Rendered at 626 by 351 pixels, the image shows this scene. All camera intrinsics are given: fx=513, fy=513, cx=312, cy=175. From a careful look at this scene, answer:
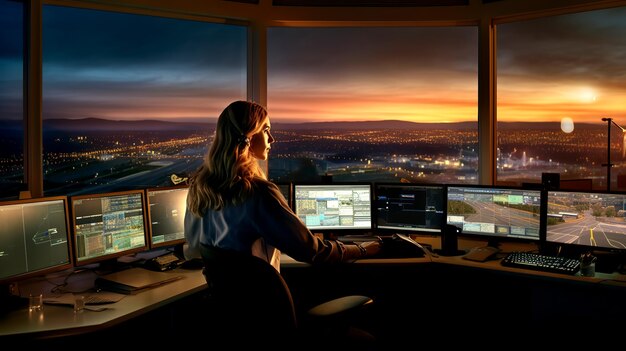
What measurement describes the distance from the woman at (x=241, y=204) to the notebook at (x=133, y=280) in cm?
52

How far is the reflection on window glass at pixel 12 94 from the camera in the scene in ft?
10.0

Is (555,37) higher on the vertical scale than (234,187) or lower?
higher

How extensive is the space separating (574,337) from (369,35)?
2586 millimetres

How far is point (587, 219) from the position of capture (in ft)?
9.38

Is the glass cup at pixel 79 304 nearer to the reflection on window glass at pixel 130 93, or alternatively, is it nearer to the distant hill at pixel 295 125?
the reflection on window glass at pixel 130 93

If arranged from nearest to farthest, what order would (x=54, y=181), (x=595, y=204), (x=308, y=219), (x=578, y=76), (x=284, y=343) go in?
(x=284, y=343)
(x=595, y=204)
(x=54, y=181)
(x=308, y=219)
(x=578, y=76)

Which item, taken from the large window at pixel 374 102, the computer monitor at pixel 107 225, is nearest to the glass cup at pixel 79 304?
the computer monitor at pixel 107 225

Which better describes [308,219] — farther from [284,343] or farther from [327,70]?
[284,343]

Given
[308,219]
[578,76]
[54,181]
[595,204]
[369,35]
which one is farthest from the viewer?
[369,35]

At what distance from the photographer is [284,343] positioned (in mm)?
1832

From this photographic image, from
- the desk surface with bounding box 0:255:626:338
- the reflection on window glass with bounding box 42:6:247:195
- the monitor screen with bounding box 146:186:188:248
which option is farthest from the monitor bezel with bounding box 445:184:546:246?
the reflection on window glass with bounding box 42:6:247:195

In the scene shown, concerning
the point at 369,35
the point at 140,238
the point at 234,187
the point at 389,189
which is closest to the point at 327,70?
the point at 369,35

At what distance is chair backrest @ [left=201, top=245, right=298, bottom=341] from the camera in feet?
5.74

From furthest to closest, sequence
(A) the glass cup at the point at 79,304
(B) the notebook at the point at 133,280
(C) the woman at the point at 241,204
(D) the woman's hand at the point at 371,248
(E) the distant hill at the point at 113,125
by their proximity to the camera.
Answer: (E) the distant hill at the point at 113,125, (D) the woman's hand at the point at 371,248, (B) the notebook at the point at 133,280, (A) the glass cup at the point at 79,304, (C) the woman at the point at 241,204
